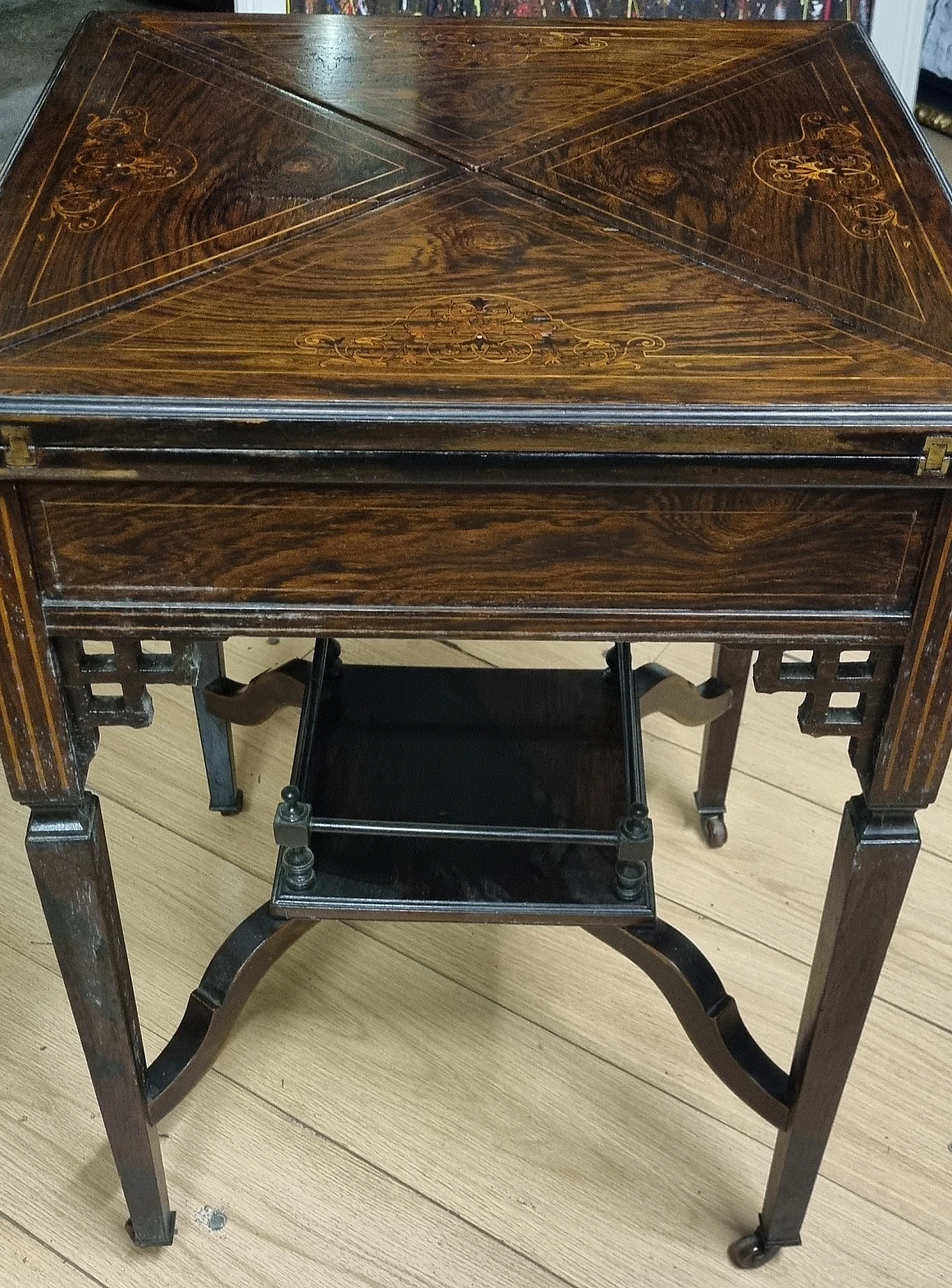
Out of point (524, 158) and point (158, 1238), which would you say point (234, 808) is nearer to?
point (158, 1238)

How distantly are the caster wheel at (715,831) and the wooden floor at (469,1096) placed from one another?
1 cm

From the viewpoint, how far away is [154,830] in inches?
50.9

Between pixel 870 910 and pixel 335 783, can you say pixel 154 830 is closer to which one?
pixel 335 783

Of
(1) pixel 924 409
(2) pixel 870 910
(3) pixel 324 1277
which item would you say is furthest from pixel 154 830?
(1) pixel 924 409

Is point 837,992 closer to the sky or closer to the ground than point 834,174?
closer to the ground

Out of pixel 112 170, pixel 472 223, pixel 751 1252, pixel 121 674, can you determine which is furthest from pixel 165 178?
pixel 751 1252

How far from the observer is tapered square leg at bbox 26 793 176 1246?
2.46ft

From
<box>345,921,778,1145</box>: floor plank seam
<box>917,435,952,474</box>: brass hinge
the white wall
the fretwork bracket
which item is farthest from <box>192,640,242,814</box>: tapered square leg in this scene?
the white wall

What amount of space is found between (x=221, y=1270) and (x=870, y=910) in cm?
53

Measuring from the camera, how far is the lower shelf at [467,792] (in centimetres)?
86

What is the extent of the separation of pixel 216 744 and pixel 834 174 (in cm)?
71

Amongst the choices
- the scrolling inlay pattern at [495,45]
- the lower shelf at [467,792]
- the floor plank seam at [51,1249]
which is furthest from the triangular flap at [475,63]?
the floor plank seam at [51,1249]

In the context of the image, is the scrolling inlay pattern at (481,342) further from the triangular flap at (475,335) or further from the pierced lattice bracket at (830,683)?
the pierced lattice bracket at (830,683)

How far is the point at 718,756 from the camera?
4.12 feet
